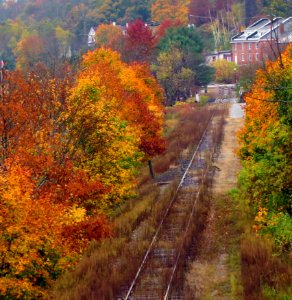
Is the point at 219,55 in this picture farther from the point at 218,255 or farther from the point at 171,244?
the point at 218,255

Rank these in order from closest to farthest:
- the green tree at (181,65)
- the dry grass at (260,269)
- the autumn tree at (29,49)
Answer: the dry grass at (260,269) < the green tree at (181,65) < the autumn tree at (29,49)

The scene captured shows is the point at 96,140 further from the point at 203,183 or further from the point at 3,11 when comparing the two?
the point at 3,11

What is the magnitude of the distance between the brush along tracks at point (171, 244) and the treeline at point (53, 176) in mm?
2097

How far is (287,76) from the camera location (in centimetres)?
1795

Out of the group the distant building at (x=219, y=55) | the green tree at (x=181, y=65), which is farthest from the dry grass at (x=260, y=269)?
the distant building at (x=219, y=55)

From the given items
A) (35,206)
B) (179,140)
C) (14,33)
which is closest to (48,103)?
(35,206)

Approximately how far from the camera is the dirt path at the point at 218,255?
18281 mm

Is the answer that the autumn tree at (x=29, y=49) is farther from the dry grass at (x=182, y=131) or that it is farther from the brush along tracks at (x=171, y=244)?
the brush along tracks at (x=171, y=244)

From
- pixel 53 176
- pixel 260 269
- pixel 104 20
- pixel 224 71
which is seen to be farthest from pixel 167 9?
pixel 260 269

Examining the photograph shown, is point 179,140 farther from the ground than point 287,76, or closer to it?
closer to it

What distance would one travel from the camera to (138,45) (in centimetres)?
8656

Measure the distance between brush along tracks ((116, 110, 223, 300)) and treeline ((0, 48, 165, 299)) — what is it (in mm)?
2097

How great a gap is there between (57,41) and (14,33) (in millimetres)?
15329

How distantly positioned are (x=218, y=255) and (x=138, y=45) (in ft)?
223
